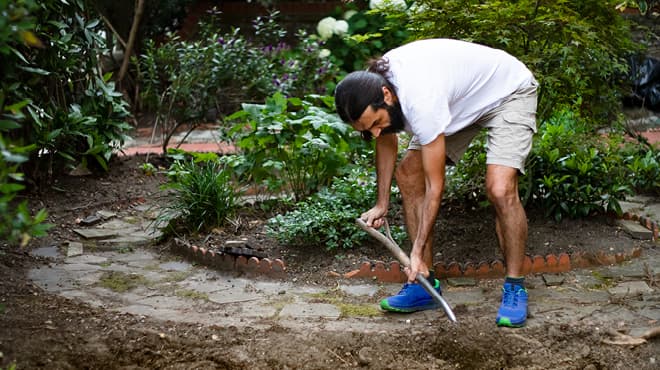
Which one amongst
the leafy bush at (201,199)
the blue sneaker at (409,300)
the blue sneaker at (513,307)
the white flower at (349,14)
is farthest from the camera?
the white flower at (349,14)

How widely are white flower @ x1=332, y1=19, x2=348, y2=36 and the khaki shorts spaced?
238 inches

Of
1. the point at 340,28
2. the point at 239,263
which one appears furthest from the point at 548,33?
the point at 340,28

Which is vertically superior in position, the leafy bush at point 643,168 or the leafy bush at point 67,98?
the leafy bush at point 67,98

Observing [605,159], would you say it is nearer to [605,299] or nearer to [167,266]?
[605,299]

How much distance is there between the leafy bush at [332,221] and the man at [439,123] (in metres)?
Result: 0.65

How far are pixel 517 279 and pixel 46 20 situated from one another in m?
3.40

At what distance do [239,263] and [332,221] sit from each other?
586 millimetres

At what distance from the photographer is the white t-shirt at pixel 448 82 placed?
3.24 m

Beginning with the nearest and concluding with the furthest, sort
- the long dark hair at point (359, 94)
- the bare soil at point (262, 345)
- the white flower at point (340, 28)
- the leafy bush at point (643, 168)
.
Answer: the bare soil at point (262, 345)
the long dark hair at point (359, 94)
the leafy bush at point (643, 168)
the white flower at point (340, 28)

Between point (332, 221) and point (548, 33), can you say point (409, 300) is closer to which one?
point (332, 221)

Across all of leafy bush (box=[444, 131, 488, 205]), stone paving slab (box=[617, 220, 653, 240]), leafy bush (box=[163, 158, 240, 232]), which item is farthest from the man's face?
stone paving slab (box=[617, 220, 653, 240])

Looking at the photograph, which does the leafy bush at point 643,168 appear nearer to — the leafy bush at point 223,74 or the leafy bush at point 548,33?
the leafy bush at point 548,33

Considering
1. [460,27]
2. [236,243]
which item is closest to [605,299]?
[460,27]

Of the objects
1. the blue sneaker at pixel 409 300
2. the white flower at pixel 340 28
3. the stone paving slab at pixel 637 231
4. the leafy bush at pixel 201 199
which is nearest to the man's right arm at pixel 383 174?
the blue sneaker at pixel 409 300
